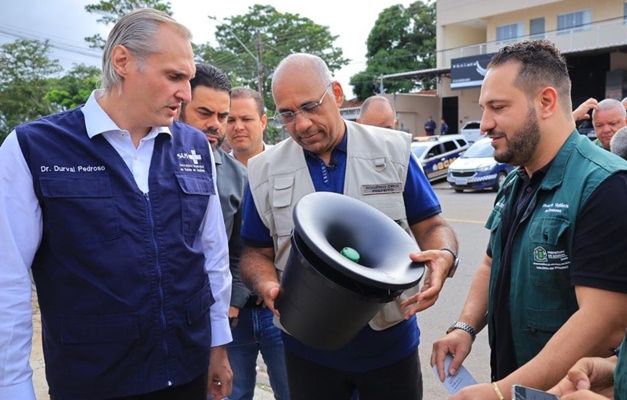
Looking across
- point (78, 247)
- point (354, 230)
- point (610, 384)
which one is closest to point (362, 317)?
point (354, 230)

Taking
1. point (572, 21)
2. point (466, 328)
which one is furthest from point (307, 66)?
point (572, 21)

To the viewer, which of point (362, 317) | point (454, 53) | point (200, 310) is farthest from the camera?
point (454, 53)

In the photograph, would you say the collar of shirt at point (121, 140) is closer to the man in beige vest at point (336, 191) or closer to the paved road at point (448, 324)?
the man in beige vest at point (336, 191)

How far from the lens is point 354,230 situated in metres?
1.86

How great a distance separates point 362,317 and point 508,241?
604 millimetres

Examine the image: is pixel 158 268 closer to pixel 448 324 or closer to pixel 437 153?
pixel 448 324

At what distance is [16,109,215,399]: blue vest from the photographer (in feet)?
5.65

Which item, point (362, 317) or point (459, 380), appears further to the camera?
point (459, 380)

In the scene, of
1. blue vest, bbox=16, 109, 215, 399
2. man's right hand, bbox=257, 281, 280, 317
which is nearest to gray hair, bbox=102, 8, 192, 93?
blue vest, bbox=16, 109, 215, 399

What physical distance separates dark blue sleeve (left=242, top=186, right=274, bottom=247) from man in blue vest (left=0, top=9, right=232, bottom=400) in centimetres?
33

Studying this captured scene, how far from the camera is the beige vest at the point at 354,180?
2148 mm

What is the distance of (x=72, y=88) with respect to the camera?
32562 millimetres

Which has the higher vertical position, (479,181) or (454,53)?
(454,53)

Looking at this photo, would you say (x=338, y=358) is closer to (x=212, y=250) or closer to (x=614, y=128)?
(x=212, y=250)
